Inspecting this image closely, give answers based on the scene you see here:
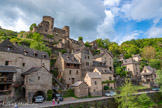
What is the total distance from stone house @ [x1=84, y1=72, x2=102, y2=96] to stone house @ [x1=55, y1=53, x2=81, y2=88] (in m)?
6.03

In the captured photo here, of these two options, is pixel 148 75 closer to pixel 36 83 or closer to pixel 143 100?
pixel 143 100

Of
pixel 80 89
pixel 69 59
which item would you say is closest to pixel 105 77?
pixel 80 89

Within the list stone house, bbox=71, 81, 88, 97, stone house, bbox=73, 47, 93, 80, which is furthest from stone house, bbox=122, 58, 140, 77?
stone house, bbox=71, 81, 88, 97

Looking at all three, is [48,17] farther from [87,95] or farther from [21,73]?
[87,95]

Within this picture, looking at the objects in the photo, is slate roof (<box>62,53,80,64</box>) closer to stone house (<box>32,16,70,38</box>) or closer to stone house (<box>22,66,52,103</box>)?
stone house (<box>22,66,52,103</box>)

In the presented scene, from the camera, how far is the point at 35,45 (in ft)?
144

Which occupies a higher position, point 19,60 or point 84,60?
point 84,60

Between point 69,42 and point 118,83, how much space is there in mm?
38183

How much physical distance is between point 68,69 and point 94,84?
9.68 meters

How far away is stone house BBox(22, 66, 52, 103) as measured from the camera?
24562 mm

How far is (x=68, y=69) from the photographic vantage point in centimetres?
3738

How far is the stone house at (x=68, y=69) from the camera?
36522mm

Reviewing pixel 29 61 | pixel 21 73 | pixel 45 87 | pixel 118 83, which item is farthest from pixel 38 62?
pixel 118 83

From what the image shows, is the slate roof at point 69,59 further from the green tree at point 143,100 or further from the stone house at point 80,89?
the green tree at point 143,100
